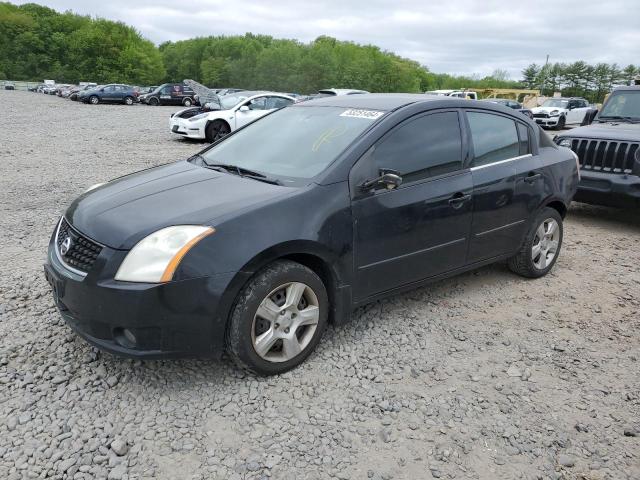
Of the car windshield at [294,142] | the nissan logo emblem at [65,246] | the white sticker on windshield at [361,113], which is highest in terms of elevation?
the white sticker on windshield at [361,113]

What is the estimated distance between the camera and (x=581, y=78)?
257ft

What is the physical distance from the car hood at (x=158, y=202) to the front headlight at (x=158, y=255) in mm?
56

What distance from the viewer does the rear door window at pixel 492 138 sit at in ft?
13.5

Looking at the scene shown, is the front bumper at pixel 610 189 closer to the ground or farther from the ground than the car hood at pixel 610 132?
closer to the ground

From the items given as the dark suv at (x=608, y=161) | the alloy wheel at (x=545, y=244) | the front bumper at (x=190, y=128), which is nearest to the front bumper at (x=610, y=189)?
the dark suv at (x=608, y=161)

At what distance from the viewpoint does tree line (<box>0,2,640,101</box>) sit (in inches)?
3044

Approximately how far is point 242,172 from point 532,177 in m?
2.52

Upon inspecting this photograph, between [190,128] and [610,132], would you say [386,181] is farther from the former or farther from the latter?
[190,128]

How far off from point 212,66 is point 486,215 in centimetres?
9306

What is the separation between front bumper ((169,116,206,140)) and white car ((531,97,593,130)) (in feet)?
56.9

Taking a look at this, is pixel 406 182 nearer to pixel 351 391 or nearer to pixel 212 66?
pixel 351 391

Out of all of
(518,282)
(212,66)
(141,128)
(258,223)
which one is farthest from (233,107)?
(212,66)

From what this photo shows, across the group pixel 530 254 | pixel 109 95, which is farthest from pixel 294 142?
pixel 109 95

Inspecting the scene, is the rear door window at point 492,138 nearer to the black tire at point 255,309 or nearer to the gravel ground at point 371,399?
the gravel ground at point 371,399
